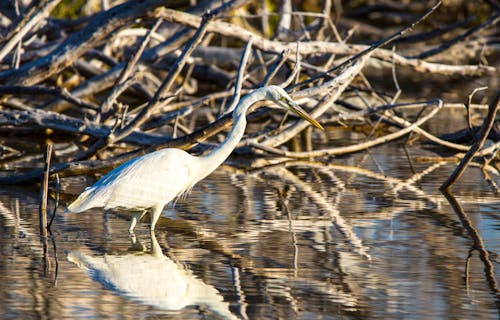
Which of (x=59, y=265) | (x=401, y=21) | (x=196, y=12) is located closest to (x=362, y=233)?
(x=59, y=265)

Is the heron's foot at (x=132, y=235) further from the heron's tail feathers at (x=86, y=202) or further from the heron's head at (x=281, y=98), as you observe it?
the heron's head at (x=281, y=98)

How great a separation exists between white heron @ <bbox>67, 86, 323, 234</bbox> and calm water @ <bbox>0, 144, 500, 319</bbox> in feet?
0.82

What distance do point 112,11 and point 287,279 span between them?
461 centimetres

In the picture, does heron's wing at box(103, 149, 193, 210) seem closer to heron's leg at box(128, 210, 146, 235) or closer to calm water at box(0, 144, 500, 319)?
heron's leg at box(128, 210, 146, 235)

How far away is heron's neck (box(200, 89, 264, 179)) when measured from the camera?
7082 mm

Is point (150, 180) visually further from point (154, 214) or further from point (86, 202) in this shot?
point (86, 202)

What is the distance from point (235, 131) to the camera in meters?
7.13

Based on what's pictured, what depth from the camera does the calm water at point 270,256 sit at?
5.09m

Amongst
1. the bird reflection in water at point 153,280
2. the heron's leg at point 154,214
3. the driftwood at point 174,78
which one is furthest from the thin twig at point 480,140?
the bird reflection in water at point 153,280

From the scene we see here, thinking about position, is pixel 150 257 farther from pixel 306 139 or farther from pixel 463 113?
pixel 463 113

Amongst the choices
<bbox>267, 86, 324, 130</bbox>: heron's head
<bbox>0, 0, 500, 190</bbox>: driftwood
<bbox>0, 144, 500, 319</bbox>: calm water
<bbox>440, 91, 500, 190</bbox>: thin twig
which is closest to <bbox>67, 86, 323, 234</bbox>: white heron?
<bbox>267, 86, 324, 130</bbox>: heron's head

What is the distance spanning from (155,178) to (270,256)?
1.14 m

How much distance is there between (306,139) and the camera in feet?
40.4

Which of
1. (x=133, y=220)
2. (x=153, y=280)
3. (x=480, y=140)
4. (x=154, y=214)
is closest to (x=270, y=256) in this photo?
(x=153, y=280)
